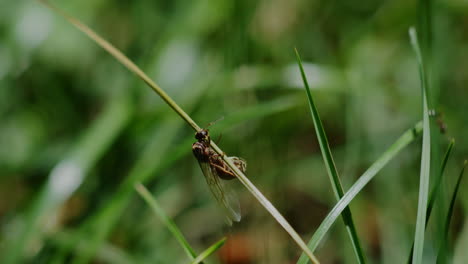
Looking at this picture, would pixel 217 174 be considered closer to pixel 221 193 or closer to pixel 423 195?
pixel 221 193

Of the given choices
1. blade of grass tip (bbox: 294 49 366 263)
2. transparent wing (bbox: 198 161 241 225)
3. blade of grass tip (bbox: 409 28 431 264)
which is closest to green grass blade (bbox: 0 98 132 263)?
transparent wing (bbox: 198 161 241 225)

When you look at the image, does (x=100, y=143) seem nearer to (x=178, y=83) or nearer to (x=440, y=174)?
(x=178, y=83)

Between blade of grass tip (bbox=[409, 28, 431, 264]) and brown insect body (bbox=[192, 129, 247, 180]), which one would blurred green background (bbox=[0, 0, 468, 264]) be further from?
blade of grass tip (bbox=[409, 28, 431, 264])

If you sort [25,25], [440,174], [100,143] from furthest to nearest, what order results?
[25,25], [100,143], [440,174]

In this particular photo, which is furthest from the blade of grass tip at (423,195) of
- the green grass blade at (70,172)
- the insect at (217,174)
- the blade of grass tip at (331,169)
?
the green grass blade at (70,172)

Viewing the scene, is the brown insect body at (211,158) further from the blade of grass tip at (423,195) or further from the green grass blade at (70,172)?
the blade of grass tip at (423,195)

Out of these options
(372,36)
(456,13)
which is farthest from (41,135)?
(456,13)
